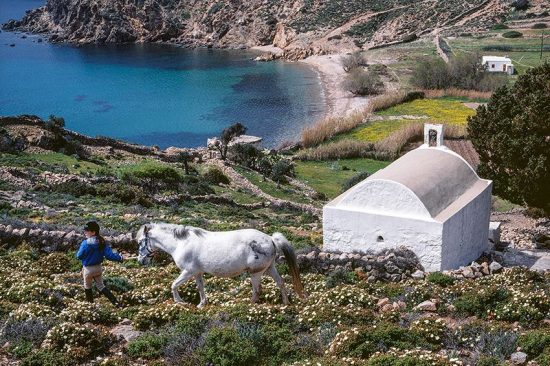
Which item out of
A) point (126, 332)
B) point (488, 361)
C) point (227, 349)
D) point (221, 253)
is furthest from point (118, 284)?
point (488, 361)

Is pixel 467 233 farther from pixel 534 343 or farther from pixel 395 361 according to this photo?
pixel 395 361

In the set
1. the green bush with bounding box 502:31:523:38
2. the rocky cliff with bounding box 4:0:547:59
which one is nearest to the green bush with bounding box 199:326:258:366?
the green bush with bounding box 502:31:523:38

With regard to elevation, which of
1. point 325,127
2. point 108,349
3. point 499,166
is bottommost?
point 325,127

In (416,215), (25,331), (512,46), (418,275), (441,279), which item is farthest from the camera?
(512,46)

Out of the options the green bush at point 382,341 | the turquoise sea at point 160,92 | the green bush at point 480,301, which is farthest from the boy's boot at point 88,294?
the turquoise sea at point 160,92

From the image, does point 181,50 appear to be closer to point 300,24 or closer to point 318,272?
point 300,24

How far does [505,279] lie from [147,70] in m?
115

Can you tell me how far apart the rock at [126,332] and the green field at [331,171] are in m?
34.0

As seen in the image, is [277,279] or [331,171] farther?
[331,171]

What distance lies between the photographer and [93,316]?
533 inches

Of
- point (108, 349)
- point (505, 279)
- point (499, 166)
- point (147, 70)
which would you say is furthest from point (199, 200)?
point (147, 70)

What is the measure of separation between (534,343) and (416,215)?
8844mm

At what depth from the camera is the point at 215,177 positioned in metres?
46.2

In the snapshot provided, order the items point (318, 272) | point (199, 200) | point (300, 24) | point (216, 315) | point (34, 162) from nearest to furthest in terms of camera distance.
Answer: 1. point (216, 315)
2. point (318, 272)
3. point (199, 200)
4. point (34, 162)
5. point (300, 24)
